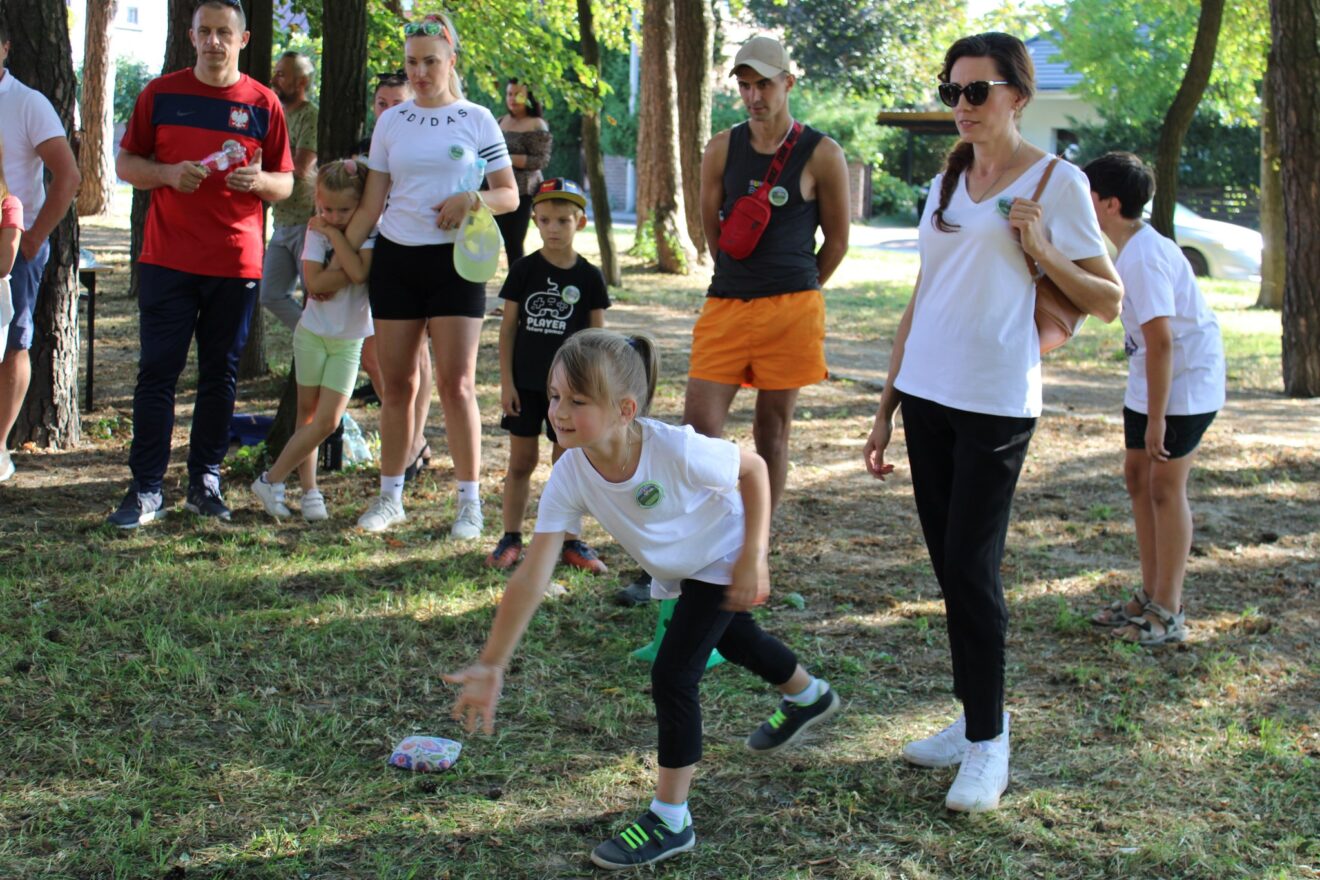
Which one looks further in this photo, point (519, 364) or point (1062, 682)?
point (519, 364)

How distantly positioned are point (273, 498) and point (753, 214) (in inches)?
105

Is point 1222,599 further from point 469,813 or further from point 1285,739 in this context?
point 469,813

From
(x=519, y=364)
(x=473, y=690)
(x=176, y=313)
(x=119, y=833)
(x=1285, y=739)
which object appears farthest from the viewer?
(x=176, y=313)

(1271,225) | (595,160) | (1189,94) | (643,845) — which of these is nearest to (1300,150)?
(1189,94)

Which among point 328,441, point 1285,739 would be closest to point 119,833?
point 1285,739

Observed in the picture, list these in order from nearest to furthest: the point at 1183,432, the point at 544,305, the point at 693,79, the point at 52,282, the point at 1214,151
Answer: the point at 1183,432 < the point at 544,305 < the point at 52,282 < the point at 693,79 < the point at 1214,151

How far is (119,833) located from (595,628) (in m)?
2.03

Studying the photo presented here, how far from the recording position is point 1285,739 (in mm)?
4184

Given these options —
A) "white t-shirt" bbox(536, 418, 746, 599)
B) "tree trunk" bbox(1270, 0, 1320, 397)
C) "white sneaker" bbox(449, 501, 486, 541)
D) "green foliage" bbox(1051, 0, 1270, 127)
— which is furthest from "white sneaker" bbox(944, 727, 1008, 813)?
"green foliage" bbox(1051, 0, 1270, 127)

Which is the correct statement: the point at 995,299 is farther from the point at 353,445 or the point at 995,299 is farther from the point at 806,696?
the point at 353,445

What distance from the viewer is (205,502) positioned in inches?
244

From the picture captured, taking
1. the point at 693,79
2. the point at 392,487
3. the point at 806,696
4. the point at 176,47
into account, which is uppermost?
the point at 693,79

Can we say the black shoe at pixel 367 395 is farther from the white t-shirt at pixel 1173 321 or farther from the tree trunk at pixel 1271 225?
the tree trunk at pixel 1271 225

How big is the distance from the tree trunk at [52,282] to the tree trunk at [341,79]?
130cm
